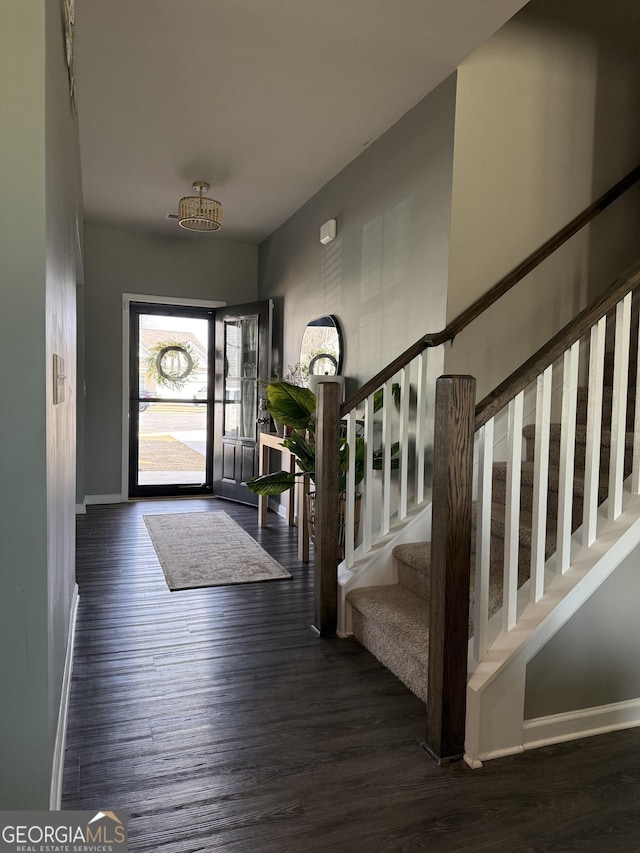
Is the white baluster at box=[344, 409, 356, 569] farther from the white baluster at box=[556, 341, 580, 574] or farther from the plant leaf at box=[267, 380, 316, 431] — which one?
the white baluster at box=[556, 341, 580, 574]

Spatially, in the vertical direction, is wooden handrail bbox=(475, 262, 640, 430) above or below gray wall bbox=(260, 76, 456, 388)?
below

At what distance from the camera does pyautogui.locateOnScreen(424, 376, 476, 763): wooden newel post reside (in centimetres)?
190

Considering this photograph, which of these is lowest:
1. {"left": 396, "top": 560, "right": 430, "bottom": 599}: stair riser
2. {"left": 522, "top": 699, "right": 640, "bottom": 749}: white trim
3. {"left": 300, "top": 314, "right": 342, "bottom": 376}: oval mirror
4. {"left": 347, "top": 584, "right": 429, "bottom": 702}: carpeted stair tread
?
{"left": 522, "top": 699, "right": 640, "bottom": 749}: white trim

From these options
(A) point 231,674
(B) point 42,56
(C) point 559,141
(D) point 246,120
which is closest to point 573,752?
(A) point 231,674

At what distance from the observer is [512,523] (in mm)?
1966

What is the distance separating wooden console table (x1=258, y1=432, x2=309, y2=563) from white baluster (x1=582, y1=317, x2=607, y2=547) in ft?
7.65

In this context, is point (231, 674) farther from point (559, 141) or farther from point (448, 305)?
point (559, 141)

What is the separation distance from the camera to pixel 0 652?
1290 mm

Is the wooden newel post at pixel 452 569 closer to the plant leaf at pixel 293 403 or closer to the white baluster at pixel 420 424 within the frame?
the white baluster at pixel 420 424

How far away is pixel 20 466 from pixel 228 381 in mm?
5245

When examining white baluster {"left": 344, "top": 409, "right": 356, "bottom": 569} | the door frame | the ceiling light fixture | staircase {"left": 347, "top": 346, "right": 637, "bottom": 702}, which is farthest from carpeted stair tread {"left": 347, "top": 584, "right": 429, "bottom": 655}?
the door frame

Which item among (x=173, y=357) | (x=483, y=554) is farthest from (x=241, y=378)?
(x=483, y=554)

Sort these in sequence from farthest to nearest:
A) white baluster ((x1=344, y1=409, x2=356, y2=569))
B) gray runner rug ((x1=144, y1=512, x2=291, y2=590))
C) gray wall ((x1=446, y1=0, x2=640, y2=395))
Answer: gray runner rug ((x1=144, y1=512, x2=291, y2=590))
gray wall ((x1=446, y1=0, x2=640, y2=395))
white baluster ((x1=344, y1=409, x2=356, y2=569))

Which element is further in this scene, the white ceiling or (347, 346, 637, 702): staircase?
the white ceiling
